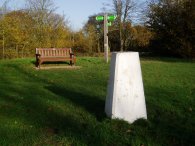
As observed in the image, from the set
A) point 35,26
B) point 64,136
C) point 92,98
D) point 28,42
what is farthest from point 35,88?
point 35,26

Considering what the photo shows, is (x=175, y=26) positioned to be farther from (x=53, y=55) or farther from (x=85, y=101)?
(x=85, y=101)

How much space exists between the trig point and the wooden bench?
1021cm

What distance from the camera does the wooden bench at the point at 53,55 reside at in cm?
1563

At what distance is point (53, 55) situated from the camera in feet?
54.4

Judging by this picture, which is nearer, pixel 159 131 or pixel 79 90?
pixel 159 131

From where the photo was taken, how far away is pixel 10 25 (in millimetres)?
22250

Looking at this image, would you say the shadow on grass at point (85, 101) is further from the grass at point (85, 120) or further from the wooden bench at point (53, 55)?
the wooden bench at point (53, 55)

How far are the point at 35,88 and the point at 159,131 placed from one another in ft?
15.0

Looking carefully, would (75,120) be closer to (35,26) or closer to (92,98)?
(92,98)

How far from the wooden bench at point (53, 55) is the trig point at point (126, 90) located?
10.2 m

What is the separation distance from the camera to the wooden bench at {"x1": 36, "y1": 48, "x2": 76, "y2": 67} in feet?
51.3

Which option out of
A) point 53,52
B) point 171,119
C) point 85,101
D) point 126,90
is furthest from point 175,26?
point 126,90

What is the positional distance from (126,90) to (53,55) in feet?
38.2

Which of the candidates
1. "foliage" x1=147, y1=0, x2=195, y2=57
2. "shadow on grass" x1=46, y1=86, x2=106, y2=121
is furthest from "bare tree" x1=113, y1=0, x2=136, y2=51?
"shadow on grass" x1=46, y1=86, x2=106, y2=121
